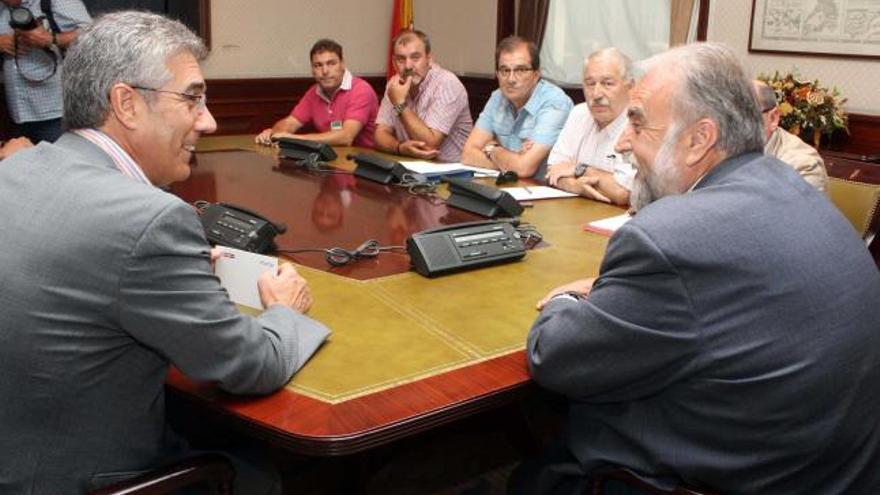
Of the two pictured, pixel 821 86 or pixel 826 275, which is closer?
pixel 826 275

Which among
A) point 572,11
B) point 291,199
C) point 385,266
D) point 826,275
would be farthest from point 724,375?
point 572,11

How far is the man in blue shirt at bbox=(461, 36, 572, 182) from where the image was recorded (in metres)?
3.66

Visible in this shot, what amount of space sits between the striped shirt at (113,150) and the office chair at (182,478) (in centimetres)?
49

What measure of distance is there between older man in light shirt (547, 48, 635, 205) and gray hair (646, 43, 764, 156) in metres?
1.46

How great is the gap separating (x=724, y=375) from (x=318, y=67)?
3.74 meters

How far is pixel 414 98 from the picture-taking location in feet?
14.9

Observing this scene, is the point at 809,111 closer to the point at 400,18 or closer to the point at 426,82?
the point at 426,82

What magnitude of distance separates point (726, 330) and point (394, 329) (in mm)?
656

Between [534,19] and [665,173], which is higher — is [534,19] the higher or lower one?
the higher one

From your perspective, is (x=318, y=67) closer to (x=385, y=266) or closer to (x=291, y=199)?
(x=291, y=199)

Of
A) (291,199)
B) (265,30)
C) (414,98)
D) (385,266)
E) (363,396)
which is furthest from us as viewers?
(265,30)

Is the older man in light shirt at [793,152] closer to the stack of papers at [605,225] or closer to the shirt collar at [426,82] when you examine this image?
the stack of papers at [605,225]

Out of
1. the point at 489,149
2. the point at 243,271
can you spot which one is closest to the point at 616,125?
the point at 489,149

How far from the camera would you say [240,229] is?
2.17 metres
